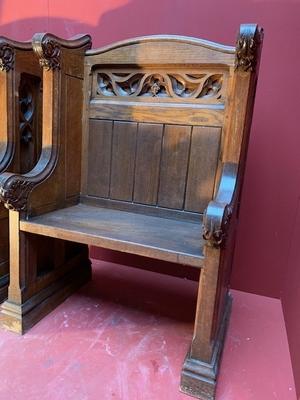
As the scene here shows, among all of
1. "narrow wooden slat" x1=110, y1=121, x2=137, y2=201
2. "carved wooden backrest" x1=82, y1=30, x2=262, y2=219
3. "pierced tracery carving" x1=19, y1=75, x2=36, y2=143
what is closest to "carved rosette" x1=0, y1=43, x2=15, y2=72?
"pierced tracery carving" x1=19, y1=75, x2=36, y2=143

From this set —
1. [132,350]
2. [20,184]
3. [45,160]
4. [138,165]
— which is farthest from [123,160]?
[132,350]

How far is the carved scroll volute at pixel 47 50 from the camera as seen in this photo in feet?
3.22

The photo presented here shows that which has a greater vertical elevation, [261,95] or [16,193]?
[261,95]

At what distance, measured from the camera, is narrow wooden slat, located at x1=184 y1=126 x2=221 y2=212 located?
1.07 m

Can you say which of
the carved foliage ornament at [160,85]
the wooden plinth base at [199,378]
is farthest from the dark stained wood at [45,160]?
the wooden plinth base at [199,378]

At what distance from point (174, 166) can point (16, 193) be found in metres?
0.54

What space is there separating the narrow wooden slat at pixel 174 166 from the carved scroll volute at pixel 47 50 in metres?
0.44

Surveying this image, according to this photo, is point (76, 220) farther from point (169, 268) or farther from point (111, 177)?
point (169, 268)

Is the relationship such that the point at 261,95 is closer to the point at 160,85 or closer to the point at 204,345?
the point at 160,85

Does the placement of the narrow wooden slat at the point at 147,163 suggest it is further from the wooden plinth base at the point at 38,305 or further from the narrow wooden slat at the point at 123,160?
the wooden plinth base at the point at 38,305

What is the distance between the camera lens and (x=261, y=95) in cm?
123

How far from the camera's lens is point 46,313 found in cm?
118

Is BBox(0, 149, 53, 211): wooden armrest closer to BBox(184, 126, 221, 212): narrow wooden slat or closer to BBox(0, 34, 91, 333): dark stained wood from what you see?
BBox(0, 34, 91, 333): dark stained wood

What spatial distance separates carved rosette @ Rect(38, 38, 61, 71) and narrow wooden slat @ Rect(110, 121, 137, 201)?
0.29 meters
